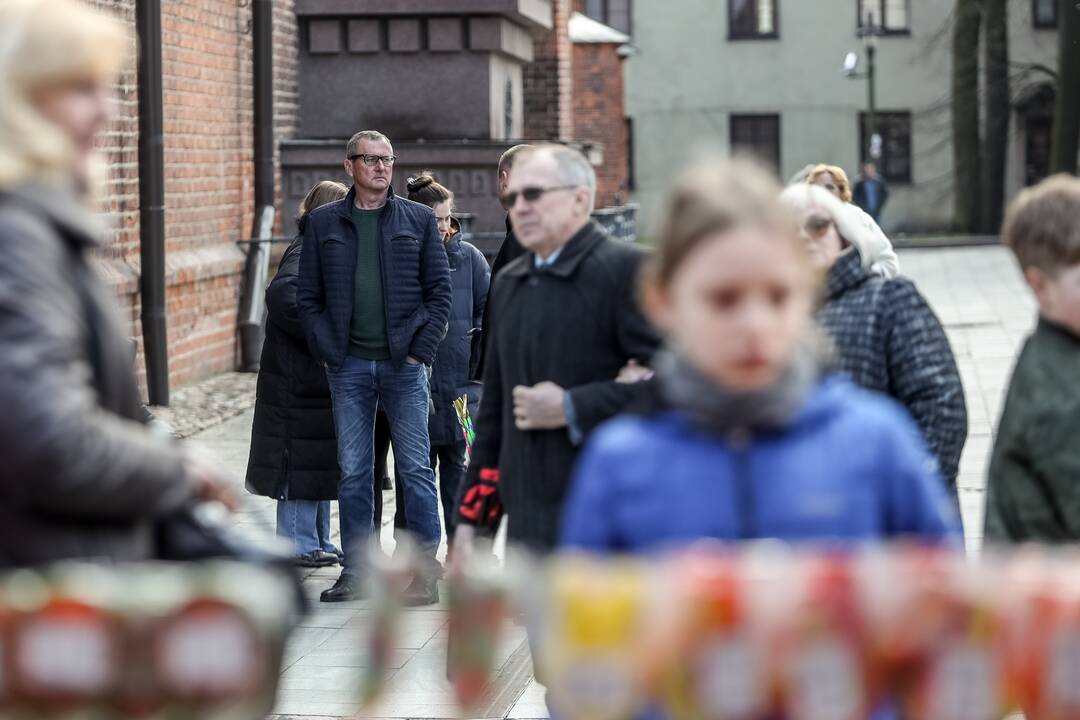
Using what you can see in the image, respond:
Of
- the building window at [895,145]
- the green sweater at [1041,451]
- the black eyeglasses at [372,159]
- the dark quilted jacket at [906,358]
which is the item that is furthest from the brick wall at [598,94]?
the green sweater at [1041,451]

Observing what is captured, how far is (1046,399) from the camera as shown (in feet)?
14.4

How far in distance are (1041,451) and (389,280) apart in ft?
15.3

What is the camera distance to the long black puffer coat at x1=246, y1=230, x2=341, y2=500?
9125 mm

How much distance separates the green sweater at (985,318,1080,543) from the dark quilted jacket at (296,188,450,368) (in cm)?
443

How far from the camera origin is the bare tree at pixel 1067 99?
41188mm

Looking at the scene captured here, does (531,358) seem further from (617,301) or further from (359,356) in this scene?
(359,356)

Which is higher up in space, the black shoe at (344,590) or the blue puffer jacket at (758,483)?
the blue puffer jacket at (758,483)

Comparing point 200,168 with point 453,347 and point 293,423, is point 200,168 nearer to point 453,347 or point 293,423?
point 453,347

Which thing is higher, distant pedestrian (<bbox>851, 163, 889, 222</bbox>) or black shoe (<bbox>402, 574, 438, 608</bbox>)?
distant pedestrian (<bbox>851, 163, 889, 222</bbox>)

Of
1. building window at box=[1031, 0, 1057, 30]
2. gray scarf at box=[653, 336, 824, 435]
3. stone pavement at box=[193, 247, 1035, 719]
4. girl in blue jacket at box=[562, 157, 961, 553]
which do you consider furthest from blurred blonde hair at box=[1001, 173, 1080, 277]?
building window at box=[1031, 0, 1057, 30]

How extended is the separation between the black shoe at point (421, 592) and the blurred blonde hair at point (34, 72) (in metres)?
5.49

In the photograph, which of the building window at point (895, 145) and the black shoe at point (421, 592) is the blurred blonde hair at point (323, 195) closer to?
the black shoe at point (421, 592)

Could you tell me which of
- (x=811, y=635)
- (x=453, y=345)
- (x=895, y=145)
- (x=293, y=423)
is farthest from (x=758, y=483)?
(x=895, y=145)

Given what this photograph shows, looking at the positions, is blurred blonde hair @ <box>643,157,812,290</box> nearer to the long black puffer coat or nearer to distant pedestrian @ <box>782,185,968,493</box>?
distant pedestrian @ <box>782,185,968,493</box>
